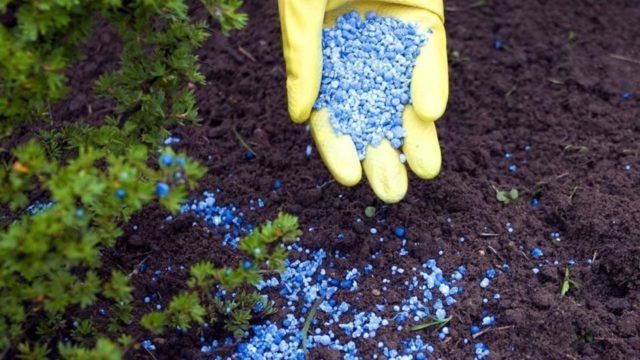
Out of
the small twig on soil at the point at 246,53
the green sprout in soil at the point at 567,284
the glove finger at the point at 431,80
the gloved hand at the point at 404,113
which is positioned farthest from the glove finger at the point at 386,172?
the small twig on soil at the point at 246,53

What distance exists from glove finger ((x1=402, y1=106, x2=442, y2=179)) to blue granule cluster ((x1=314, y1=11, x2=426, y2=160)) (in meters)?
0.03

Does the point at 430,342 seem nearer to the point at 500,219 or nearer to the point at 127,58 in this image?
the point at 500,219

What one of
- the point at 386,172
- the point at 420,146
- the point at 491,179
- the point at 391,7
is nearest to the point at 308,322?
the point at 386,172

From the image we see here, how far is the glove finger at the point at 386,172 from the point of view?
261 cm

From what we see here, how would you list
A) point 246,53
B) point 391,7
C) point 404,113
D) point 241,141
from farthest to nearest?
1. point 246,53
2. point 241,141
3. point 391,7
4. point 404,113

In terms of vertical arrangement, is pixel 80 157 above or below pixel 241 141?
above

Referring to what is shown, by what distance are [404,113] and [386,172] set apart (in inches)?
7.9

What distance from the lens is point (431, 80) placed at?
259 cm

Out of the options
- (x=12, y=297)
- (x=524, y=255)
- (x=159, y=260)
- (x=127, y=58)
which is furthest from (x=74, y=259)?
(x=524, y=255)

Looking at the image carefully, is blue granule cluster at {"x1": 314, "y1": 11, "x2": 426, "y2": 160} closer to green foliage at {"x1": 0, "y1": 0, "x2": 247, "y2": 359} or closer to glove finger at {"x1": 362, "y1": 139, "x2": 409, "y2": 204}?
glove finger at {"x1": 362, "y1": 139, "x2": 409, "y2": 204}

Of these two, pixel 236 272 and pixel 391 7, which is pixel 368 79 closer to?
pixel 391 7

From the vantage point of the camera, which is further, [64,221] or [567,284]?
[567,284]

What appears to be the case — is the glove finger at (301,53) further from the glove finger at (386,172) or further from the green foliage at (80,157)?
the green foliage at (80,157)

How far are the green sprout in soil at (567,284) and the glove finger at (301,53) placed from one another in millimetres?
953
